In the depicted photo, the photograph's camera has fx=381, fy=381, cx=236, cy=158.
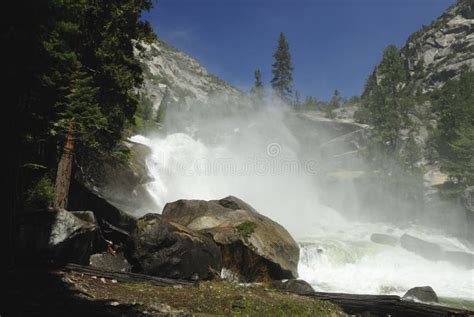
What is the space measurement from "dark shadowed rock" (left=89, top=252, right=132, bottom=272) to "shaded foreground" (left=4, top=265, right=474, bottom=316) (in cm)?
289

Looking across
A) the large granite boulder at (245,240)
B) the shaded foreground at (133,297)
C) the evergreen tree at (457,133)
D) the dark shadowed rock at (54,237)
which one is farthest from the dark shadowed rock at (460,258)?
the dark shadowed rock at (54,237)

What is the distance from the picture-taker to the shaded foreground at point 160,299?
26.4ft

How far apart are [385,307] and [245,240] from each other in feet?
26.7

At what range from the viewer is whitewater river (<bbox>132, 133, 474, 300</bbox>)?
2405 cm

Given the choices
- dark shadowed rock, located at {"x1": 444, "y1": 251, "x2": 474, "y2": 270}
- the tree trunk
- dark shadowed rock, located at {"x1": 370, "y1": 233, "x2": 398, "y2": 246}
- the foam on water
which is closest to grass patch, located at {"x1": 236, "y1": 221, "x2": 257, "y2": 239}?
the foam on water

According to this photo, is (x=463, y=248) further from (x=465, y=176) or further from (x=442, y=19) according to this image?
(x=442, y=19)

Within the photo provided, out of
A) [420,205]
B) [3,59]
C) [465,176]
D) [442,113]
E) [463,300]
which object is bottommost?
[463,300]

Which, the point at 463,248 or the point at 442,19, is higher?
the point at 442,19

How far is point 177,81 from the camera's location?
116438mm

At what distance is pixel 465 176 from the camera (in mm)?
42688

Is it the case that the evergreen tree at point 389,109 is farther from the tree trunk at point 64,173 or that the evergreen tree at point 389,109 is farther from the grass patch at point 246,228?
the tree trunk at point 64,173

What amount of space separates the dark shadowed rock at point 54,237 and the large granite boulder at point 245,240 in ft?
15.5

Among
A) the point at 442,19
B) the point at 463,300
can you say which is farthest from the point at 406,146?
the point at 442,19

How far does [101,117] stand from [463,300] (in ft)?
64.2
